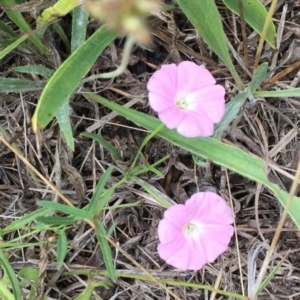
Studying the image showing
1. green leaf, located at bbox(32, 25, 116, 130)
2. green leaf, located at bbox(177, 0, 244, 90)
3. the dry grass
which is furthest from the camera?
the dry grass

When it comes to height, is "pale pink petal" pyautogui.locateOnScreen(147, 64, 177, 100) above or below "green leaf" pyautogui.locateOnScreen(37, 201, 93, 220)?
above

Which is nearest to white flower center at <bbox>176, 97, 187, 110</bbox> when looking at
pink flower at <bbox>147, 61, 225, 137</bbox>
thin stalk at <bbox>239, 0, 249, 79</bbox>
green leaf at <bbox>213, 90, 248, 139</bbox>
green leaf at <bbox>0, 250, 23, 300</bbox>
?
pink flower at <bbox>147, 61, 225, 137</bbox>

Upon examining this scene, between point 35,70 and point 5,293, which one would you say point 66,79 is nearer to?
point 35,70

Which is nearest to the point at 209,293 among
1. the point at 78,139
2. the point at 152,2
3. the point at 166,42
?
the point at 78,139

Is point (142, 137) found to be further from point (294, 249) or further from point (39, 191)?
point (294, 249)

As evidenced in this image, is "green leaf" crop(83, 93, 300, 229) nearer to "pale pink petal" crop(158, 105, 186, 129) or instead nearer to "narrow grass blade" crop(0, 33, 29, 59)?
"pale pink petal" crop(158, 105, 186, 129)

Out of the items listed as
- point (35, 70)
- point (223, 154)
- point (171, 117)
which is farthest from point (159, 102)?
point (35, 70)
